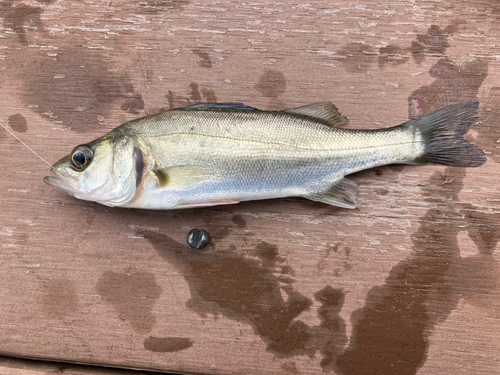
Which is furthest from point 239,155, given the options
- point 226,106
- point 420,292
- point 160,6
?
point 420,292

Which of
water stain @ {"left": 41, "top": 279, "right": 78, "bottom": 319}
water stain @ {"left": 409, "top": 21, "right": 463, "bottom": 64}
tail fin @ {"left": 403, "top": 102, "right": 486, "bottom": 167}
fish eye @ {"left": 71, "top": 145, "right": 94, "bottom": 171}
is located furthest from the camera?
water stain @ {"left": 409, "top": 21, "right": 463, "bottom": 64}

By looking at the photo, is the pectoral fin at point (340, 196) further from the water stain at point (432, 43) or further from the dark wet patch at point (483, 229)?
the water stain at point (432, 43)

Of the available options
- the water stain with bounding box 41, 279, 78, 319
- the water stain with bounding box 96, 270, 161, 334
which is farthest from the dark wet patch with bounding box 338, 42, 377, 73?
the water stain with bounding box 41, 279, 78, 319

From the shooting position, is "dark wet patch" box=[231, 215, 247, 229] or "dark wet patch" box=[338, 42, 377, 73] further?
"dark wet patch" box=[338, 42, 377, 73]

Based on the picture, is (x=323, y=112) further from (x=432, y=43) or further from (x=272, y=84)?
(x=432, y=43)

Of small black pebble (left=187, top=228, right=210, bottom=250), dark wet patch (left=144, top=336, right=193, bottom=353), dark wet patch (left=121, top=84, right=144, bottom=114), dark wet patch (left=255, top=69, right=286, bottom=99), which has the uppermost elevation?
dark wet patch (left=255, top=69, right=286, bottom=99)

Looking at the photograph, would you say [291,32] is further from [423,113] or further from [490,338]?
[490,338]

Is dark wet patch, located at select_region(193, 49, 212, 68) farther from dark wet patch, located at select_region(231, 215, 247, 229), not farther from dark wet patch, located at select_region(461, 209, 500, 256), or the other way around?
dark wet patch, located at select_region(461, 209, 500, 256)
